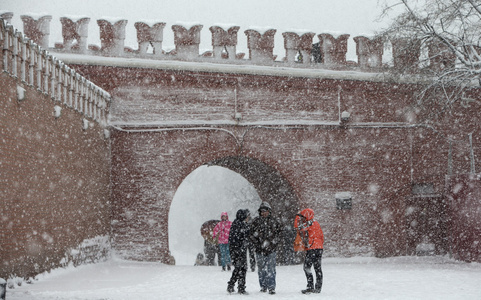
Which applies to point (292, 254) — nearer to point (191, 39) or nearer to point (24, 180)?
point (191, 39)

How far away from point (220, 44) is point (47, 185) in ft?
18.3

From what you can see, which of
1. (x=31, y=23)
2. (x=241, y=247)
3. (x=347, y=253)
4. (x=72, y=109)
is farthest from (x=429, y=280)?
(x=31, y=23)

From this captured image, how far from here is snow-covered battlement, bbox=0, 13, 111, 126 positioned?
316 inches

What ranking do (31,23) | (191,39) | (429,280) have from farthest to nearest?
(191,39) → (31,23) → (429,280)

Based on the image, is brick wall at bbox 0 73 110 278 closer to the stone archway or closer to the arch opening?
the stone archway

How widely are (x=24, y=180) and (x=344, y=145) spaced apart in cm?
796

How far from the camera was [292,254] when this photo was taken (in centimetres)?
1491

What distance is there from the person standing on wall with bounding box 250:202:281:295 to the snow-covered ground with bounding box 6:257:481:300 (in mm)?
224

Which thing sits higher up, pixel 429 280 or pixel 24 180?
pixel 24 180

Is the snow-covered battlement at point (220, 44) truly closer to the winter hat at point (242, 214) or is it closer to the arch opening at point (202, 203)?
the winter hat at point (242, 214)

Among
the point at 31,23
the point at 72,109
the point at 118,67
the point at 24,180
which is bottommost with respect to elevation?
the point at 24,180

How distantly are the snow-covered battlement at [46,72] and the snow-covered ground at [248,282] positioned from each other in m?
2.91

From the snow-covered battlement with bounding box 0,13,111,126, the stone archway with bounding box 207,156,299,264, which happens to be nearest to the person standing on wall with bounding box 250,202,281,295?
the snow-covered battlement with bounding box 0,13,111,126

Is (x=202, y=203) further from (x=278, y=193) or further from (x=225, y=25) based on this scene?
(x=225, y=25)
